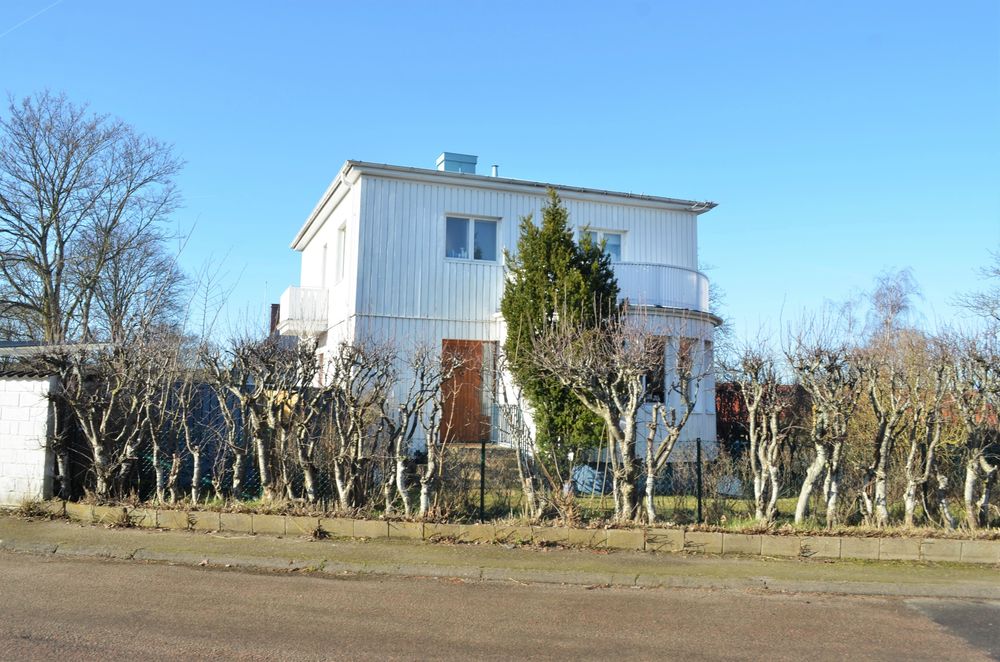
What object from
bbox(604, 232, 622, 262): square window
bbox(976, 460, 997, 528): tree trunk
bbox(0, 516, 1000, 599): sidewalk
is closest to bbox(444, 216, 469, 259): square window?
bbox(604, 232, 622, 262): square window

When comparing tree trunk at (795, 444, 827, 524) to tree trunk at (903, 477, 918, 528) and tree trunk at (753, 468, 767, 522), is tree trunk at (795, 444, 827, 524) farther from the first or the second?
tree trunk at (903, 477, 918, 528)

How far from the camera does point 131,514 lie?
9.99m

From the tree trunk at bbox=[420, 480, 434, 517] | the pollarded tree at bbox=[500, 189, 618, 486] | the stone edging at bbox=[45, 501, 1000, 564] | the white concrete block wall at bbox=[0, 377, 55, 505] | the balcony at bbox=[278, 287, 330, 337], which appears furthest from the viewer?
the balcony at bbox=[278, 287, 330, 337]

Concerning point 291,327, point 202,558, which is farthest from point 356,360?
point 291,327

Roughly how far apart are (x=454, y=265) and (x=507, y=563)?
9.69 m

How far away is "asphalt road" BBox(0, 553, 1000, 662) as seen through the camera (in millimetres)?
5723

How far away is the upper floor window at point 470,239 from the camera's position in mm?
17672

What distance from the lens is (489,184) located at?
17656 millimetres

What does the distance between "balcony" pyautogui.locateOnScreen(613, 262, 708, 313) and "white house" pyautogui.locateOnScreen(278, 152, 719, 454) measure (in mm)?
21

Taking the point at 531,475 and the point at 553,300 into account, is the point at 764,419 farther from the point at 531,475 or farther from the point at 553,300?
the point at 553,300

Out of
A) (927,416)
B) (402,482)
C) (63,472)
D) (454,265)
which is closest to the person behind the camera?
(927,416)

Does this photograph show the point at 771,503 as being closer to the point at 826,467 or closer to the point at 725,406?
the point at 826,467

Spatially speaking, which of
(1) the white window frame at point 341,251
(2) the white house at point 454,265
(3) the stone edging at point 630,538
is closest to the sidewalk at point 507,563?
(3) the stone edging at point 630,538

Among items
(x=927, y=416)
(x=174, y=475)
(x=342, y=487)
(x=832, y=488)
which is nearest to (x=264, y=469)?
(x=342, y=487)
